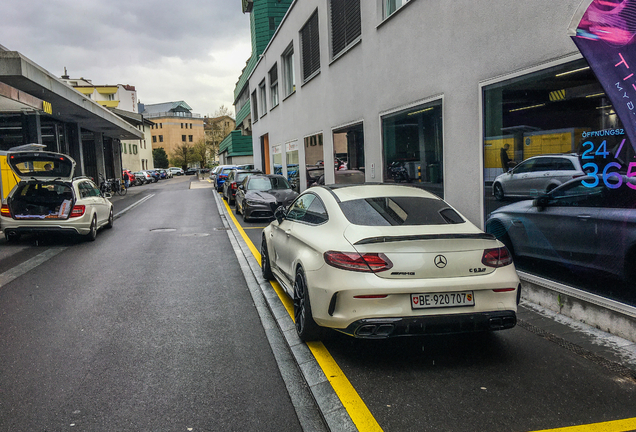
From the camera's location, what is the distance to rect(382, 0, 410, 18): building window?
9860 mm

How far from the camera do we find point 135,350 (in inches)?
183

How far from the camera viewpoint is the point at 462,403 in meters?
3.50

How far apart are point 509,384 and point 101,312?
4616 millimetres

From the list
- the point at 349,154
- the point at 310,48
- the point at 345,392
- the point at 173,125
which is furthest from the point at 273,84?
the point at 173,125

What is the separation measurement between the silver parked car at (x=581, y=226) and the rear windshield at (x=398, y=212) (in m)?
1.41

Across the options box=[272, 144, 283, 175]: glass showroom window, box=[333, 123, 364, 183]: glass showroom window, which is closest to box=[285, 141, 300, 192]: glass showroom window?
box=[272, 144, 283, 175]: glass showroom window

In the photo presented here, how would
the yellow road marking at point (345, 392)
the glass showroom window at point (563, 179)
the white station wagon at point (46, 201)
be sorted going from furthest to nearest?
1. the white station wagon at point (46, 201)
2. the glass showroom window at point (563, 179)
3. the yellow road marking at point (345, 392)

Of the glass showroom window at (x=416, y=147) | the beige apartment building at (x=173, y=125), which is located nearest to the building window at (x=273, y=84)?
the glass showroom window at (x=416, y=147)

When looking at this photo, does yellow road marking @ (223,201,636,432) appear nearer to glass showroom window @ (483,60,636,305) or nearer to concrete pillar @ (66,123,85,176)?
glass showroom window @ (483,60,636,305)

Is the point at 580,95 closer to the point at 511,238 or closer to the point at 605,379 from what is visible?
the point at 511,238

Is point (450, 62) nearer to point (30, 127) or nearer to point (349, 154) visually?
point (349, 154)

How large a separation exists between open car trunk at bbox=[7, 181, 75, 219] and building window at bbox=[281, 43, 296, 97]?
11280mm

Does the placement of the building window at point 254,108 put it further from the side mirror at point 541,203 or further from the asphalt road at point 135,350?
the side mirror at point 541,203

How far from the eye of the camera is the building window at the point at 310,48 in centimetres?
1662
